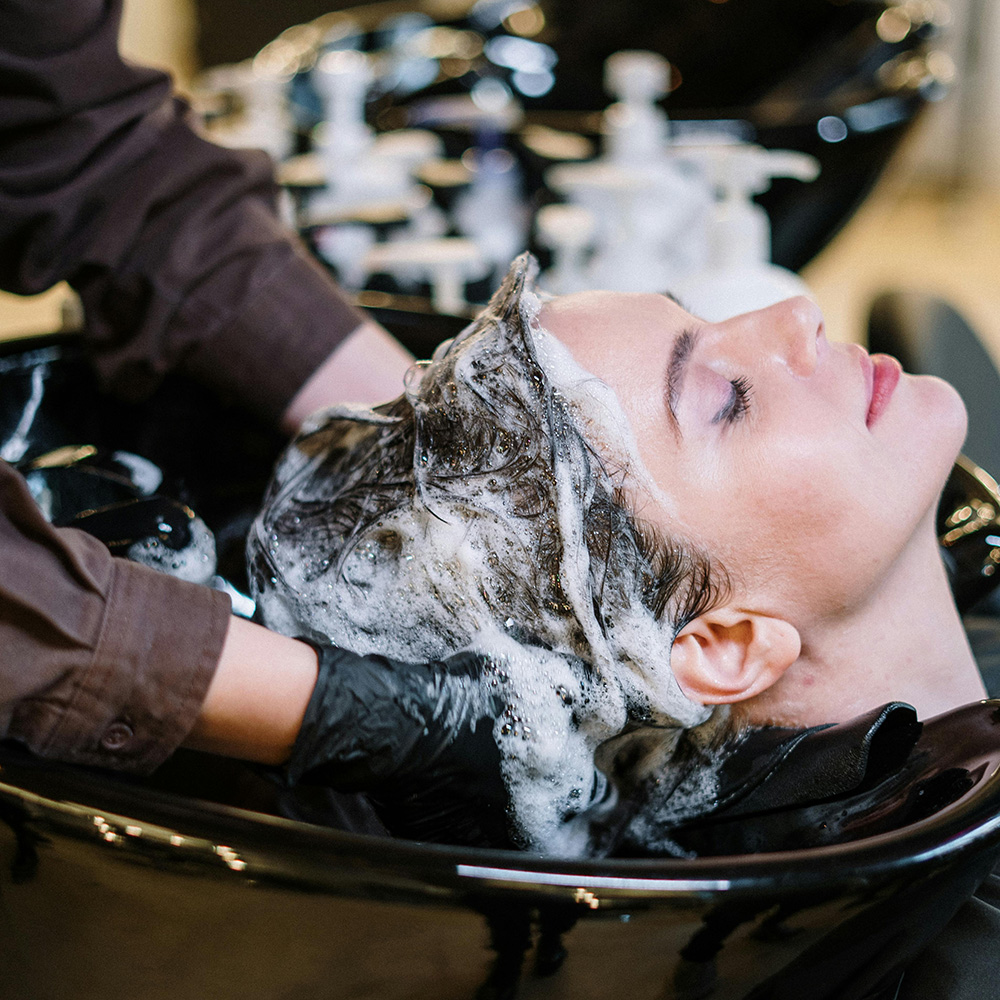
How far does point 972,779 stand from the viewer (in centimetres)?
53

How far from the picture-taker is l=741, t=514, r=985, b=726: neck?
709mm

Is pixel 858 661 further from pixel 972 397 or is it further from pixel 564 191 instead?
pixel 564 191

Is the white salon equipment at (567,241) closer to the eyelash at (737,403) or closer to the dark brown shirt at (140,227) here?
the dark brown shirt at (140,227)

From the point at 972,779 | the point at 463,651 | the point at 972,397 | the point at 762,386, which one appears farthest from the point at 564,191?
the point at 972,779

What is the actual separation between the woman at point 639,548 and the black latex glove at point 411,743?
0.01 m

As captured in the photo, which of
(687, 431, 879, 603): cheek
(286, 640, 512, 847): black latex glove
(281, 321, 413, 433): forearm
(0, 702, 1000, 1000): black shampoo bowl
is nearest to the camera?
(0, 702, 1000, 1000): black shampoo bowl

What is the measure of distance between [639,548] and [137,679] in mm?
321

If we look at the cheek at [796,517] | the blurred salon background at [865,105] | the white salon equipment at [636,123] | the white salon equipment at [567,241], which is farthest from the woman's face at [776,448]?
the white salon equipment at [636,123]

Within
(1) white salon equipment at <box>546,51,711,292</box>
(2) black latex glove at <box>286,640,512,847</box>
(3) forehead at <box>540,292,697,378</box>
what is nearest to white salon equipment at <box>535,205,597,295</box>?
(1) white salon equipment at <box>546,51,711,292</box>

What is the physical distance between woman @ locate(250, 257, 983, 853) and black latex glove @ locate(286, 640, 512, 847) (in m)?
0.01

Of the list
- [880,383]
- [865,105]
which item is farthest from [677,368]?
[865,105]

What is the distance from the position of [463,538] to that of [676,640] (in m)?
0.16

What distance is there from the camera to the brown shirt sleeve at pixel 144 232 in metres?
0.90

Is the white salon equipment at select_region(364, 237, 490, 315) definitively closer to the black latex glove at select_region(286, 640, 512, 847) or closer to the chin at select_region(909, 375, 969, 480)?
the chin at select_region(909, 375, 969, 480)
